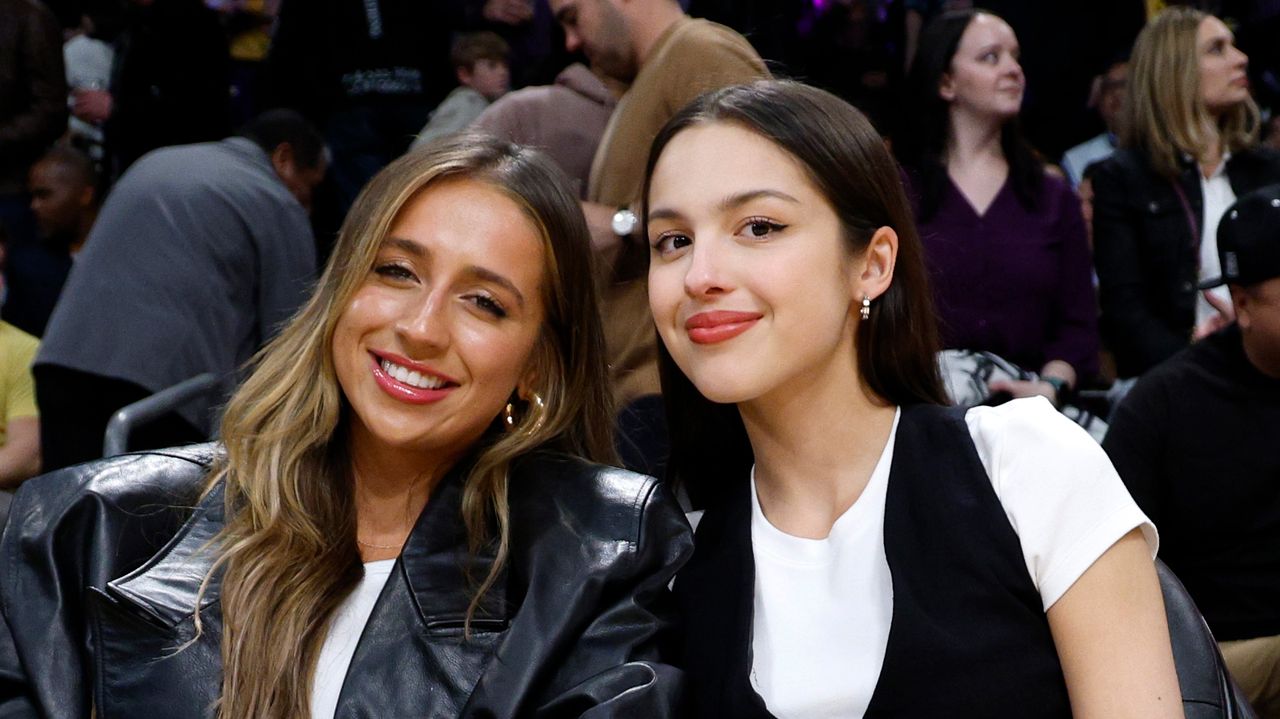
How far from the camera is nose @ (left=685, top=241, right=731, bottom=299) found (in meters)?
2.17

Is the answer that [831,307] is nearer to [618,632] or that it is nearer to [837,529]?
[837,529]

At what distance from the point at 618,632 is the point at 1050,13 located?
5335mm

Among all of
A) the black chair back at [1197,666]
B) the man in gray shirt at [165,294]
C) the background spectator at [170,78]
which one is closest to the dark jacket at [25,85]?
the background spectator at [170,78]

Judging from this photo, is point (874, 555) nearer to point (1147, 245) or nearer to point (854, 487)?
point (854, 487)

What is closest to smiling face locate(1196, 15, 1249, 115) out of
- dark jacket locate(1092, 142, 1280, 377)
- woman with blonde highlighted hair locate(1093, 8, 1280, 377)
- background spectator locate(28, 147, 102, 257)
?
woman with blonde highlighted hair locate(1093, 8, 1280, 377)

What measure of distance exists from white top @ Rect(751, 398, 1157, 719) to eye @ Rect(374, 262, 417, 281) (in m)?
0.69

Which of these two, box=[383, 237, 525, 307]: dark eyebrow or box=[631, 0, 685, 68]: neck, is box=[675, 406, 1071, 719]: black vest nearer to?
box=[383, 237, 525, 307]: dark eyebrow

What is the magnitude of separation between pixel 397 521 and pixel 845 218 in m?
0.85

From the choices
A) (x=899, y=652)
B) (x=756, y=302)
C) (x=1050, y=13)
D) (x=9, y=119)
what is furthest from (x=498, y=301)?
(x=1050, y=13)

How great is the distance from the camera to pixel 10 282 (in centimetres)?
582

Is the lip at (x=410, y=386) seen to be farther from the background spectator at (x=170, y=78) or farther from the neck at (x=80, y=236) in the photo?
the background spectator at (x=170, y=78)

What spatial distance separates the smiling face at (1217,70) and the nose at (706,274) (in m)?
2.94

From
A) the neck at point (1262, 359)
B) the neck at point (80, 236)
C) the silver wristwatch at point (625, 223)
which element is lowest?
the neck at point (80, 236)

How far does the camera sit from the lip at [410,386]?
238cm
